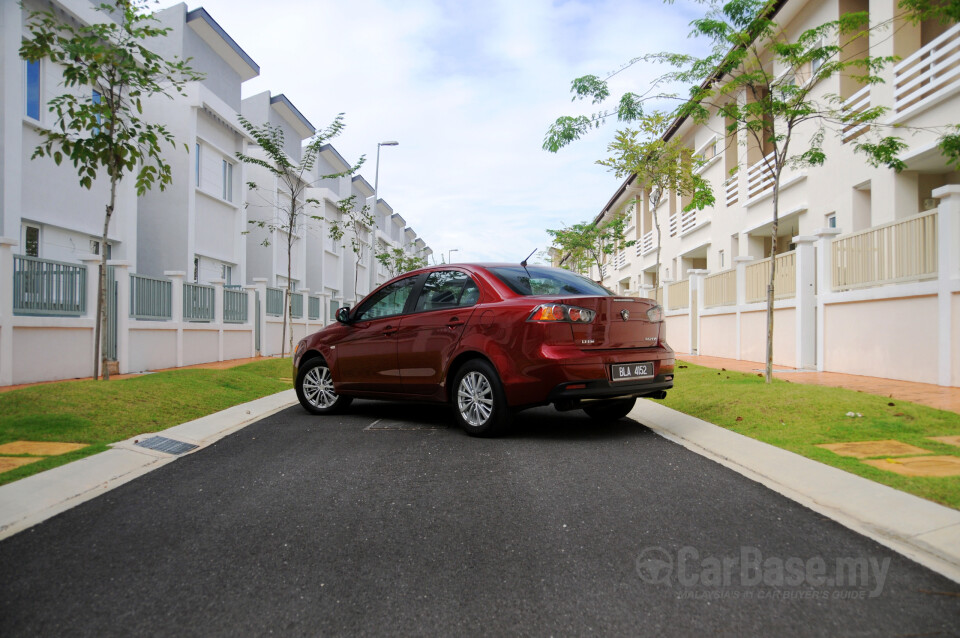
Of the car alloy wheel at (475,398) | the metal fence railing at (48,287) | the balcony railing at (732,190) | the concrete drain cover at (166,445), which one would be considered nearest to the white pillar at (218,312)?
the metal fence railing at (48,287)

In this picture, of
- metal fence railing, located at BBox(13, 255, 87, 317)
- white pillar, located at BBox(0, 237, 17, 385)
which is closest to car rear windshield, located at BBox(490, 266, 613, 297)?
white pillar, located at BBox(0, 237, 17, 385)

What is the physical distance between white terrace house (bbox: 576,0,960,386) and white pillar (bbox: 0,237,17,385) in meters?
11.3

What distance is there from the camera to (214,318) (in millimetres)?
16844

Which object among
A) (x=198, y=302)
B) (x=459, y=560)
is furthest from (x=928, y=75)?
(x=198, y=302)

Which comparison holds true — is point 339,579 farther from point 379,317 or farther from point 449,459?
point 379,317

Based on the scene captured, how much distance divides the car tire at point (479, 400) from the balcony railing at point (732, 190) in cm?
1748

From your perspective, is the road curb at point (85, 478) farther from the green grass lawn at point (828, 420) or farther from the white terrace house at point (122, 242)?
the green grass lawn at point (828, 420)

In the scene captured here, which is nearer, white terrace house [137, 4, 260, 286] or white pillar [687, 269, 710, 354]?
white terrace house [137, 4, 260, 286]

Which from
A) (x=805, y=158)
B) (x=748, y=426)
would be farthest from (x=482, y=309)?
(x=805, y=158)

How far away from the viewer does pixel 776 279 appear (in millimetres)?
13812

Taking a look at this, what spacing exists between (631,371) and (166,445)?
14.7 ft

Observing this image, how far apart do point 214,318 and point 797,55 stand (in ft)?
47.3

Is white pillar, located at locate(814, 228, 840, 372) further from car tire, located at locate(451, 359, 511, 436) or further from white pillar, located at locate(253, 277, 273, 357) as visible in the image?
white pillar, located at locate(253, 277, 273, 357)

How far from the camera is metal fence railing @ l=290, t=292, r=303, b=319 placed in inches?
946
